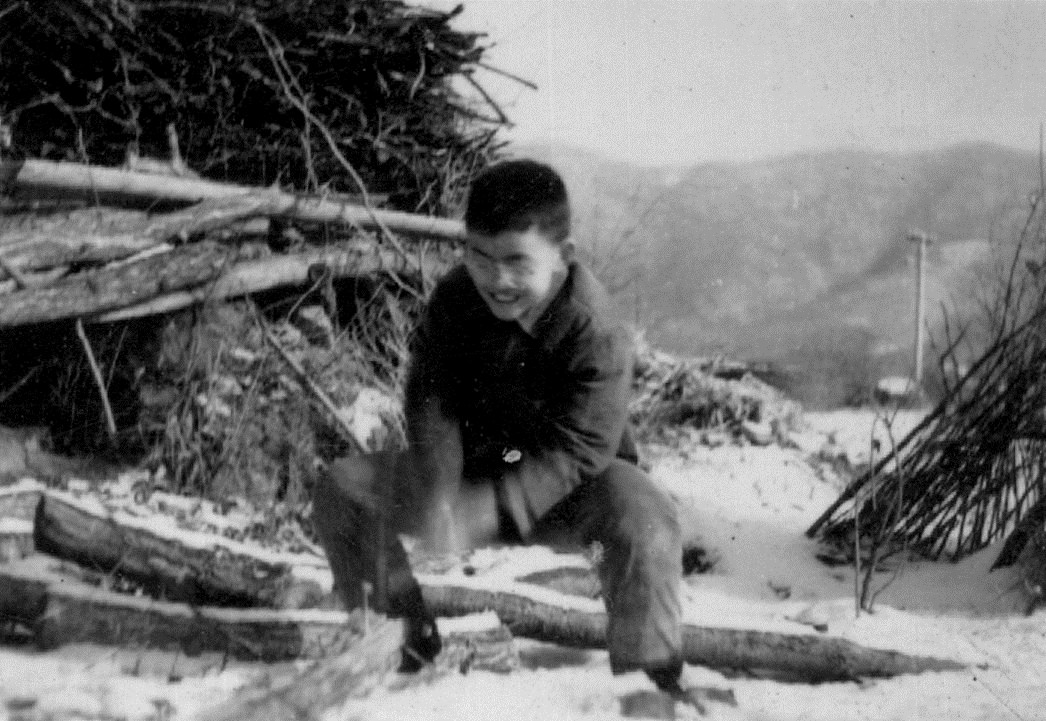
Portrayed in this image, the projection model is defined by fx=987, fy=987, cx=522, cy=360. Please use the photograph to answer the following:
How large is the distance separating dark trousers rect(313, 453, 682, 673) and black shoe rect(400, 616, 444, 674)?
0.04 metres

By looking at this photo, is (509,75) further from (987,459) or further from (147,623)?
(147,623)

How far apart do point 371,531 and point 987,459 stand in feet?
8.49

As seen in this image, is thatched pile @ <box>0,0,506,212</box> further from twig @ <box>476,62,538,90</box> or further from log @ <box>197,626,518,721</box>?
log @ <box>197,626,518,721</box>

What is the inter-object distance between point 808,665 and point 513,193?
61.3 inches

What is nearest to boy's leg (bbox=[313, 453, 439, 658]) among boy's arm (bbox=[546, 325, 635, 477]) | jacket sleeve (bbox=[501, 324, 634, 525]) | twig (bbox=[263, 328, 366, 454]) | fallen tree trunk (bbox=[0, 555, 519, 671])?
fallen tree trunk (bbox=[0, 555, 519, 671])

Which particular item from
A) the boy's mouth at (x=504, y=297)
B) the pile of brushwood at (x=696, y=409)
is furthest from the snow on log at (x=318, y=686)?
the pile of brushwood at (x=696, y=409)

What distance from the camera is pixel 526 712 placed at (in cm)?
235

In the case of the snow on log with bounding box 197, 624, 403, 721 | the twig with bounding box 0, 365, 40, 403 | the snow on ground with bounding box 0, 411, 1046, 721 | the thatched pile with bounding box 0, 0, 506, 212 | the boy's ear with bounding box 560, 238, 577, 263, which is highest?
the thatched pile with bounding box 0, 0, 506, 212

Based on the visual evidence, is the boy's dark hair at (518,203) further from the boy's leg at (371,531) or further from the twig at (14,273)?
the twig at (14,273)

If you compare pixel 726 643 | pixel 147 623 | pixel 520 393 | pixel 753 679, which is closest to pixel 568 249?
pixel 520 393

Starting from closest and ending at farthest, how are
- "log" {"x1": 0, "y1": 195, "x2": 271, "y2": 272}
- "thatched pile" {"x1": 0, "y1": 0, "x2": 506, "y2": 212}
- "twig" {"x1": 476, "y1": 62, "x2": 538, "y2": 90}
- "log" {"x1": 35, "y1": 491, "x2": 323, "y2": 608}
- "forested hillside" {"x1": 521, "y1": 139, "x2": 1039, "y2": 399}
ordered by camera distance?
"log" {"x1": 35, "y1": 491, "x2": 323, "y2": 608} → "log" {"x1": 0, "y1": 195, "x2": 271, "y2": 272} → "thatched pile" {"x1": 0, "y1": 0, "x2": 506, "y2": 212} → "twig" {"x1": 476, "y1": 62, "x2": 538, "y2": 90} → "forested hillside" {"x1": 521, "y1": 139, "x2": 1039, "y2": 399}

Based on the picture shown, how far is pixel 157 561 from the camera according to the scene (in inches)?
108

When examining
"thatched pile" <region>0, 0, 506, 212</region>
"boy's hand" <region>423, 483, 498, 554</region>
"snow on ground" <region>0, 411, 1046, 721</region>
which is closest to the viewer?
"snow on ground" <region>0, 411, 1046, 721</region>

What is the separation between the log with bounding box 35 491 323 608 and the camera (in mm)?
2693
